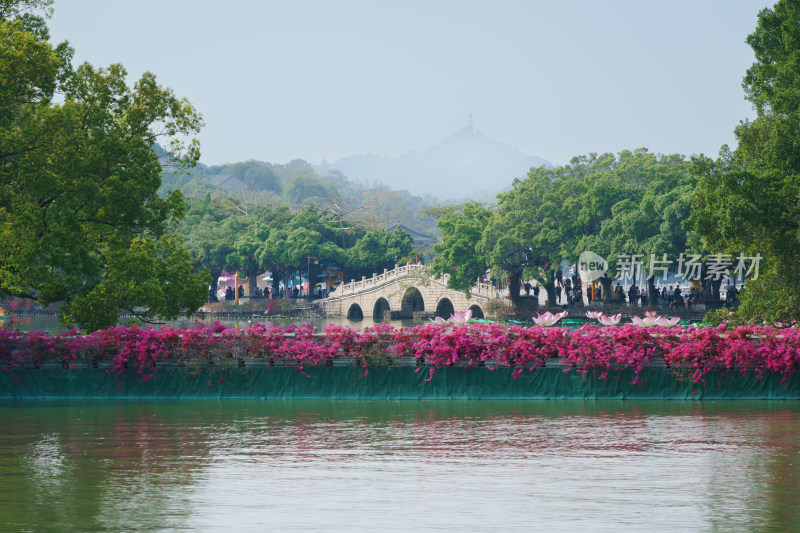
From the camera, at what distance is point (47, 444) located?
13.6m

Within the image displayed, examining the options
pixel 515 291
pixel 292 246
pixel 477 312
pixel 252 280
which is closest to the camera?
pixel 515 291

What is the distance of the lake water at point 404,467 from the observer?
912 cm

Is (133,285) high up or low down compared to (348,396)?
up

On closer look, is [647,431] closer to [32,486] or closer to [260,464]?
[260,464]

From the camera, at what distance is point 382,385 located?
61.4ft

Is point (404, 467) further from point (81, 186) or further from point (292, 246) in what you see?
point (292, 246)

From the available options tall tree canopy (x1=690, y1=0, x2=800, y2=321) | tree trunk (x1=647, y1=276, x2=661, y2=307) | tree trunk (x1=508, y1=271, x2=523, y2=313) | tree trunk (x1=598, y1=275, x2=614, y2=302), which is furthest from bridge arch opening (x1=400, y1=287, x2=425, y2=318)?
tall tree canopy (x1=690, y1=0, x2=800, y2=321)

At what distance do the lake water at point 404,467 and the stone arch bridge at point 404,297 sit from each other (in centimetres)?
4982

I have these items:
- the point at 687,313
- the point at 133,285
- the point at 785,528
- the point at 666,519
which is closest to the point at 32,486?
the point at 666,519

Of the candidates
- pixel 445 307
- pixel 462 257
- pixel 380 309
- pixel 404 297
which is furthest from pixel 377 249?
pixel 462 257

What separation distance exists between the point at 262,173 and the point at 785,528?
187973mm

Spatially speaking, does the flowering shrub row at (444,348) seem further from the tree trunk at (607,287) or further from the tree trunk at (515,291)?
the tree trunk at (515,291)

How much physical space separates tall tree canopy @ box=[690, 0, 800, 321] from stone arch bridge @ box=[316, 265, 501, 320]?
4095 centimetres

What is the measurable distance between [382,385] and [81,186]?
7309 mm
